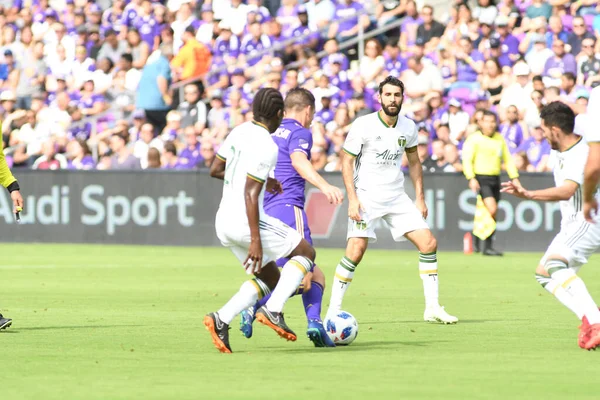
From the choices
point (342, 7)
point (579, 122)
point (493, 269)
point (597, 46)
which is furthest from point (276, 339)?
point (342, 7)

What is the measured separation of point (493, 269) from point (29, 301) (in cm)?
773

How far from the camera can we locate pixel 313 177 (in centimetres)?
1075

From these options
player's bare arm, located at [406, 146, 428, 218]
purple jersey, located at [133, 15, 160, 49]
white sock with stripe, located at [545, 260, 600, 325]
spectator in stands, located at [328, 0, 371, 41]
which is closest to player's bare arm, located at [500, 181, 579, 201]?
white sock with stripe, located at [545, 260, 600, 325]

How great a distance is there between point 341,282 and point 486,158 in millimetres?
10940

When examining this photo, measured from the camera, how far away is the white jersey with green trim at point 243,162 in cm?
959

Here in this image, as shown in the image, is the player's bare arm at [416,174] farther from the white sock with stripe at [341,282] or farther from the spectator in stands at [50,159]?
the spectator in stands at [50,159]

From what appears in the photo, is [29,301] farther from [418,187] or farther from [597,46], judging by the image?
[597,46]

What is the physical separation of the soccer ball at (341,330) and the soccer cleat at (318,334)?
105mm

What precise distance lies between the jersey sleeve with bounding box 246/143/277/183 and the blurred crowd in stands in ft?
44.4

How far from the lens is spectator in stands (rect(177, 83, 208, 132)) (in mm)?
28859

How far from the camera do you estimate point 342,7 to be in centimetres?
2916

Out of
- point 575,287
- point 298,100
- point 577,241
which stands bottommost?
point 575,287

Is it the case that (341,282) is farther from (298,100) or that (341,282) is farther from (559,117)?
(559,117)

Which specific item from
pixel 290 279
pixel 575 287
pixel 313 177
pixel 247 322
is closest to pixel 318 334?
pixel 247 322
